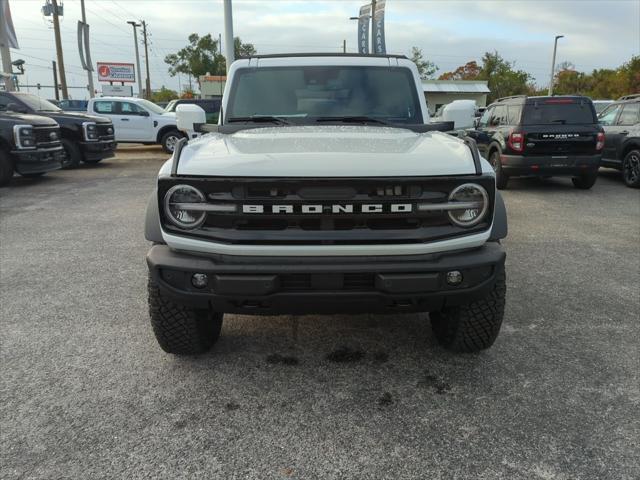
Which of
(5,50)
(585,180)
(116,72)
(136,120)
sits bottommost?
(585,180)

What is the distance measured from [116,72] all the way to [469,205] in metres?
49.5

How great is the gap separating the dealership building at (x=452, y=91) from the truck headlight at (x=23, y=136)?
152ft

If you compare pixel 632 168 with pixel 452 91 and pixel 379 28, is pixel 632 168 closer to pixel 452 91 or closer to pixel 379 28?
pixel 379 28

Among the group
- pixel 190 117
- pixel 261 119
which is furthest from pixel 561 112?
pixel 190 117

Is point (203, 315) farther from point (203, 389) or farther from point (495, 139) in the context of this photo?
point (495, 139)

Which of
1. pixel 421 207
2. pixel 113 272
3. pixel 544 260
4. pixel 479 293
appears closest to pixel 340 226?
pixel 421 207

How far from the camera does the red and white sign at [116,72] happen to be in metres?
44.9

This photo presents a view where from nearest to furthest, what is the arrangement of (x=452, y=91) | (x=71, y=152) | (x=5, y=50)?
(x=71, y=152), (x=5, y=50), (x=452, y=91)

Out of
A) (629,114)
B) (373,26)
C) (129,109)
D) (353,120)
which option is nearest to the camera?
(353,120)

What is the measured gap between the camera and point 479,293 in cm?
251

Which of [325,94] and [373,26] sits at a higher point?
[373,26]

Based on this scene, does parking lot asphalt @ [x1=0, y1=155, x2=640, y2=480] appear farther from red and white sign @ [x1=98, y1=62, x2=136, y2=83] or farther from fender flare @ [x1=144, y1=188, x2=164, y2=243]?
red and white sign @ [x1=98, y1=62, x2=136, y2=83]

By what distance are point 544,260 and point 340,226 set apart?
11.6ft

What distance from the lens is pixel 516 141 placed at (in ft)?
29.6
